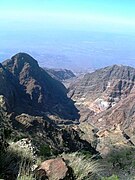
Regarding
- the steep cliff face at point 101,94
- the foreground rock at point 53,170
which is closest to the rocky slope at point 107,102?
the steep cliff face at point 101,94

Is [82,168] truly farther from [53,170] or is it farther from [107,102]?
[107,102]

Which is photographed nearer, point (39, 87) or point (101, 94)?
point (39, 87)

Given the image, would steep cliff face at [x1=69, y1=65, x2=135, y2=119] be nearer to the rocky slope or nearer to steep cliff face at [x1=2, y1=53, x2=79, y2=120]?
the rocky slope

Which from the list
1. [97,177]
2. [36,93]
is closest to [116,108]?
[36,93]

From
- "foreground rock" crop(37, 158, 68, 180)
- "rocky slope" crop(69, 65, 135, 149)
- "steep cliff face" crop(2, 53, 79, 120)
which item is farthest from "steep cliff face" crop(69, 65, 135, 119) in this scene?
"foreground rock" crop(37, 158, 68, 180)

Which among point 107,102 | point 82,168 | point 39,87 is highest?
point 82,168

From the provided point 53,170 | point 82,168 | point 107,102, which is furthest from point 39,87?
point 53,170

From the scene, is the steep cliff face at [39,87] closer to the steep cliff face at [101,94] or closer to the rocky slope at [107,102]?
the rocky slope at [107,102]

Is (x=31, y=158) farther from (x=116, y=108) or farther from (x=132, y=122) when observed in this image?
(x=116, y=108)

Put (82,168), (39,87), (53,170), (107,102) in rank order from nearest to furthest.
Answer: (53,170)
(82,168)
(39,87)
(107,102)
